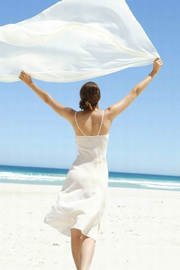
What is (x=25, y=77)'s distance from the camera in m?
4.27

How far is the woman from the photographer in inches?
150

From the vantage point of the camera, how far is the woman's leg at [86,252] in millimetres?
3656

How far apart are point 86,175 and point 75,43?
5.26ft

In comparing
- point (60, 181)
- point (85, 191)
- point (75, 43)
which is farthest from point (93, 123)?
point (60, 181)

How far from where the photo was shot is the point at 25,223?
8617 mm

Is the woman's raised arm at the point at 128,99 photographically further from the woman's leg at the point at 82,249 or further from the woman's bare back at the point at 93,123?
the woman's leg at the point at 82,249

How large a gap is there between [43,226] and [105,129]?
195 inches

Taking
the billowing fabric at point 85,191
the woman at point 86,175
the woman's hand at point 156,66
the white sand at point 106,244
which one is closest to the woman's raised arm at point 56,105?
the woman at point 86,175

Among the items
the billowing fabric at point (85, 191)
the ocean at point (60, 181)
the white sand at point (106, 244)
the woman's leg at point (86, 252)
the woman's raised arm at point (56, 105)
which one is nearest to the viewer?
the woman's leg at point (86, 252)

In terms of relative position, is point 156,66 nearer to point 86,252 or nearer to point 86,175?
point 86,175

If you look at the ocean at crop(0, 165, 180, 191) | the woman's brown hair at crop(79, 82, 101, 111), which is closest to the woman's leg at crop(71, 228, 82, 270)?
the woman's brown hair at crop(79, 82, 101, 111)

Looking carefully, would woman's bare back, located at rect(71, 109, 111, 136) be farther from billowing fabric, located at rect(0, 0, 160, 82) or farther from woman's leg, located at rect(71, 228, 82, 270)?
woman's leg, located at rect(71, 228, 82, 270)

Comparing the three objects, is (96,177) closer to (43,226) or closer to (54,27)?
(54,27)

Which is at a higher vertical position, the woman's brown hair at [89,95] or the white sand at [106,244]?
the woman's brown hair at [89,95]
